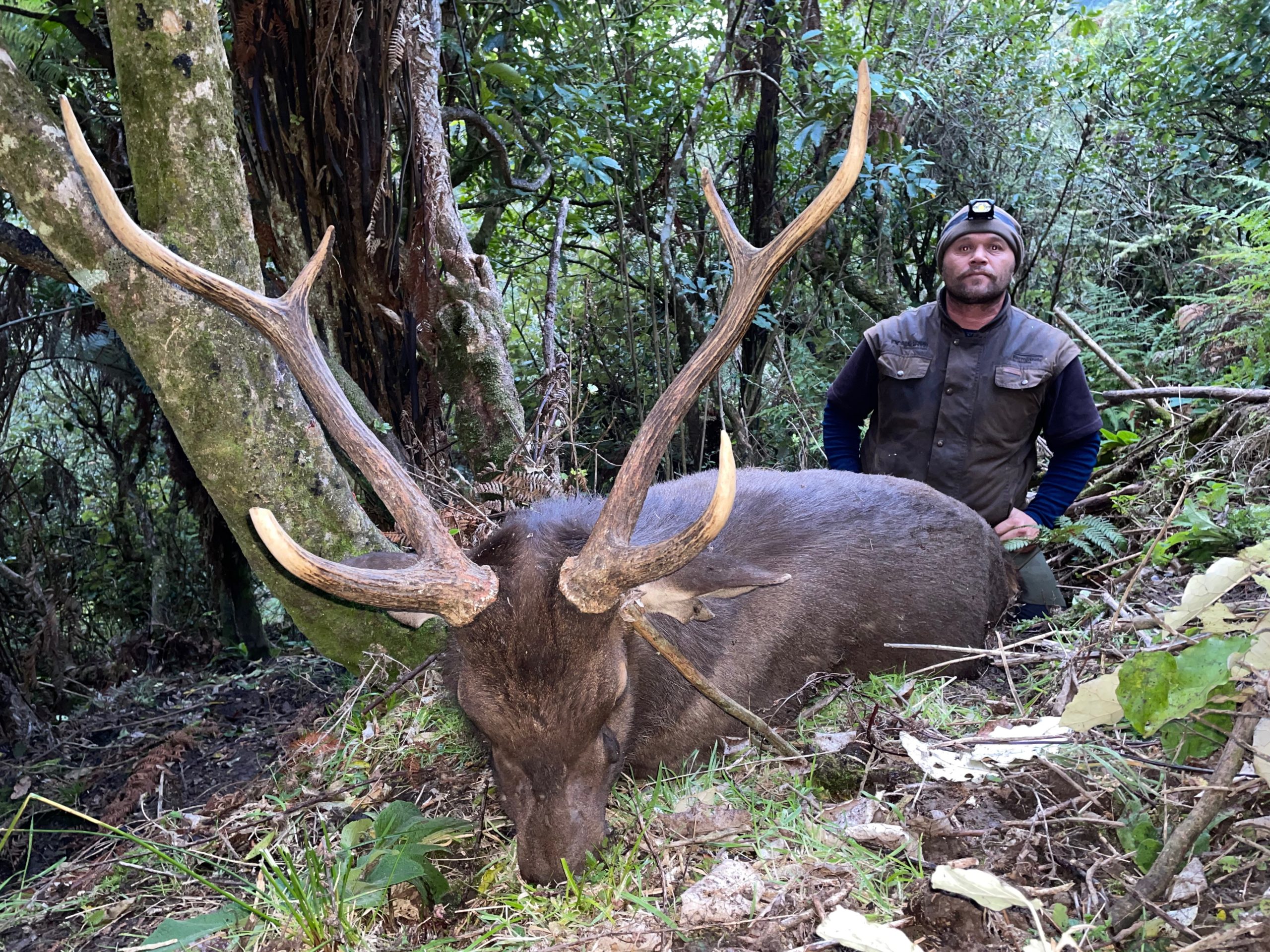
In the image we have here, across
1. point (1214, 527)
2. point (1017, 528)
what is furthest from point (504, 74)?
point (1214, 527)

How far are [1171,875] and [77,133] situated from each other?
3597mm

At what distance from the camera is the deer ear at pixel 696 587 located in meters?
2.99

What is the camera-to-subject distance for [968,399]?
5.18 m

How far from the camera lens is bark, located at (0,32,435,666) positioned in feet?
10.7

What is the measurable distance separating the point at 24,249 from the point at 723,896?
4.00m

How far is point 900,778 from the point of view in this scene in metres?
2.84

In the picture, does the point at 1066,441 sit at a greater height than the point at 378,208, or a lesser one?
lesser

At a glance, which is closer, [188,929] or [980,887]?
[980,887]

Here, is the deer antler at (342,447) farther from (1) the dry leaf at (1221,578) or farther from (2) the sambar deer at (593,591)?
(1) the dry leaf at (1221,578)

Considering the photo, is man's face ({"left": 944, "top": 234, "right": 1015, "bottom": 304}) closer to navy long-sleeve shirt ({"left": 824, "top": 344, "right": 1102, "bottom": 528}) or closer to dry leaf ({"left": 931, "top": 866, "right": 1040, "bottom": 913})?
navy long-sleeve shirt ({"left": 824, "top": 344, "right": 1102, "bottom": 528})

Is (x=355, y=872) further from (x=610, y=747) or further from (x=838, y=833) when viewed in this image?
(x=838, y=833)

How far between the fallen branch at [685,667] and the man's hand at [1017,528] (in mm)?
2198

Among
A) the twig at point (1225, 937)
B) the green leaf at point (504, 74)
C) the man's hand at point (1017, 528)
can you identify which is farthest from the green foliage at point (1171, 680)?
the green leaf at point (504, 74)

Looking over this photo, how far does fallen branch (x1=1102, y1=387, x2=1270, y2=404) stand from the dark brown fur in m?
1.61
